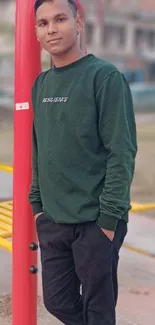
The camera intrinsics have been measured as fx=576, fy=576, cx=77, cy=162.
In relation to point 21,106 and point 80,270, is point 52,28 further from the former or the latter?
point 80,270

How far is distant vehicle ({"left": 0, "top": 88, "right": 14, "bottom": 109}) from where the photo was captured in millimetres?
18856

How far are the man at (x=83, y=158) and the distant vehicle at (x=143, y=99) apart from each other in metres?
18.3

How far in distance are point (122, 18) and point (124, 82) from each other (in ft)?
88.5

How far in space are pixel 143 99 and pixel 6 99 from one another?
214 inches

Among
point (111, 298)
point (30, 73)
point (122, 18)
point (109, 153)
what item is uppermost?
point (30, 73)

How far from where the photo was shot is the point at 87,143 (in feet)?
6.81

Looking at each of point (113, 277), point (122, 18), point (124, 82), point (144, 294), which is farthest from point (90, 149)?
point (122, 18)

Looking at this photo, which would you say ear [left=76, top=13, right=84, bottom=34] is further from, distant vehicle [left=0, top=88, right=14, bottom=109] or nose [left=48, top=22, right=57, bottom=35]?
distant vehicle [left=0, top=88, right=14, bottom=109]

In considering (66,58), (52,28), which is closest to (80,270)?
(66,58)

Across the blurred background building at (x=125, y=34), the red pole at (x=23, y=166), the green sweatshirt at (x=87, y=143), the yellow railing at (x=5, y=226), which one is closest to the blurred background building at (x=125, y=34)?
the blurred background building at (x=125, y=34)

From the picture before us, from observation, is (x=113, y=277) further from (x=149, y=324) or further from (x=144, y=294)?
(x=144, y=294)

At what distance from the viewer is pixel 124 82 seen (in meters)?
2.06

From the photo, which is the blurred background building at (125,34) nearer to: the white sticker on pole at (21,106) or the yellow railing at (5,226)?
the yellow railing at (5,226)

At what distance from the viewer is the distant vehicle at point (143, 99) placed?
68.2 feet
